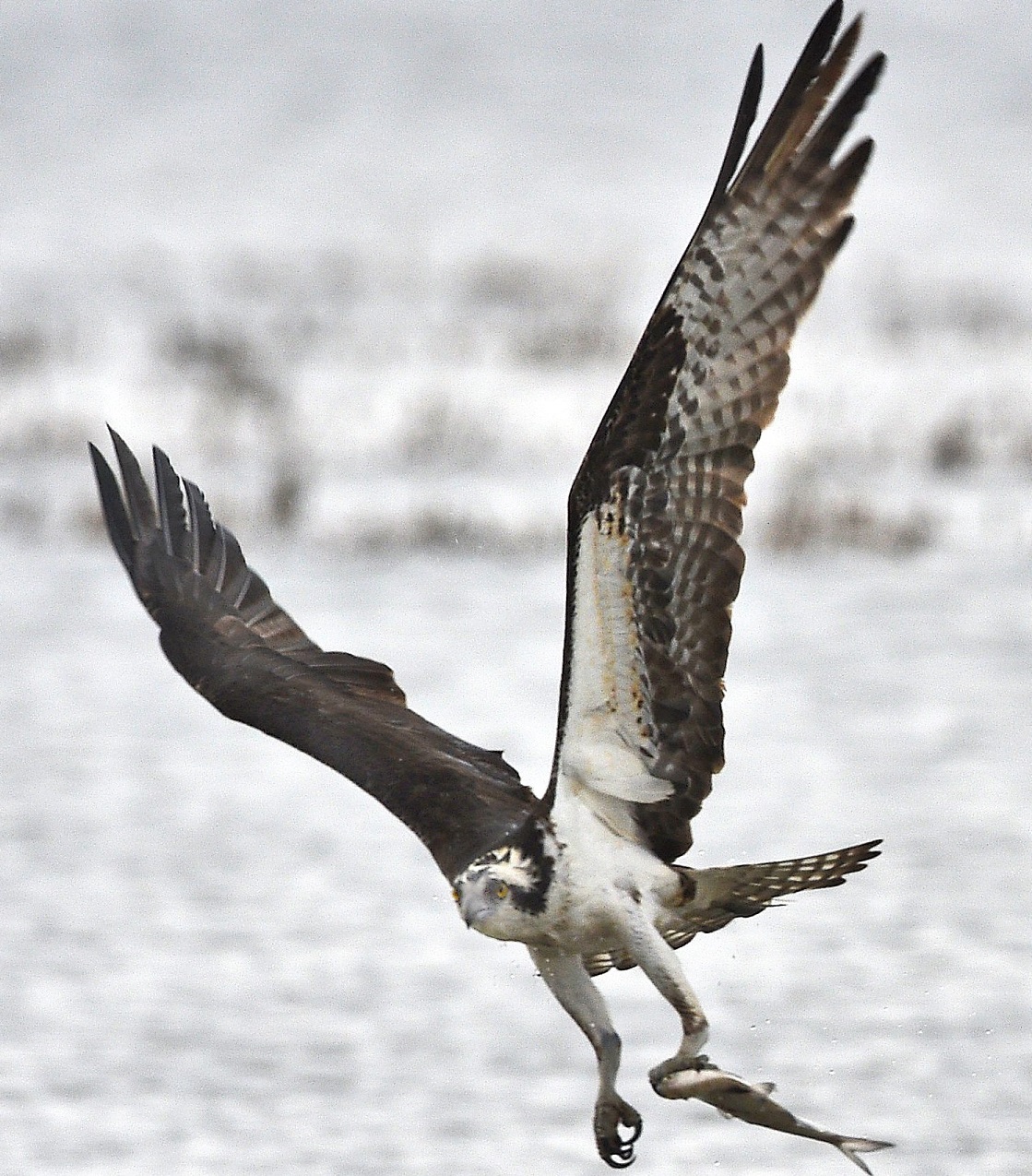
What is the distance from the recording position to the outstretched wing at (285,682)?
7.37m

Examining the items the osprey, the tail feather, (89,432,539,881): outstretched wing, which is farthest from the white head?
the tail feather

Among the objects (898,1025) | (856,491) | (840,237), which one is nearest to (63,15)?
(856,491)

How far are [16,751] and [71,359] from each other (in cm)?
738

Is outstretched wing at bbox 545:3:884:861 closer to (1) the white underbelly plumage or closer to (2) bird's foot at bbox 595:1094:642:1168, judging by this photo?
(1) the white underbelly plumage

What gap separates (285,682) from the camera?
8250 mm

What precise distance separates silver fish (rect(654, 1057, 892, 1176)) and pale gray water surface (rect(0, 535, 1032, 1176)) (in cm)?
141

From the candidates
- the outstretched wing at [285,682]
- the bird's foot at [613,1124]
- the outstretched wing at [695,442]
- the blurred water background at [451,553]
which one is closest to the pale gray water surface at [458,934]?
the blurred water background at [451,553]

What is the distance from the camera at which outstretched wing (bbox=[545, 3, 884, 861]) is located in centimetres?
661

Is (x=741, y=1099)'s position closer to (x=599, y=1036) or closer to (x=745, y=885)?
(x=599, y=1036)

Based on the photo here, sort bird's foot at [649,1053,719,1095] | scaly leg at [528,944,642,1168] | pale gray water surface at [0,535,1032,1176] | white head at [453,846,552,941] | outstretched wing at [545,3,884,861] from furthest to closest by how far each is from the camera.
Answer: pale gray water surface at [0,535,1032,1176], scaly leg at [528,944,642,1168], bird's foot at [649,1053,719,1095], white head at [453,846,552,941], outstretched wing at [545,3,884,861]

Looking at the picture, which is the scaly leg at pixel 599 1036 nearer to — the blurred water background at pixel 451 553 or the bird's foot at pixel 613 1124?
the bird's foot at pixel 613 1124

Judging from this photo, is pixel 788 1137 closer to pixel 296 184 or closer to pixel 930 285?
pixel 930 285

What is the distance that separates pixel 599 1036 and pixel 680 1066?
31 cm

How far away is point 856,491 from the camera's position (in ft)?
58.6
